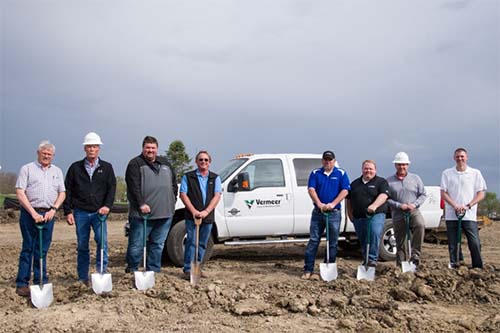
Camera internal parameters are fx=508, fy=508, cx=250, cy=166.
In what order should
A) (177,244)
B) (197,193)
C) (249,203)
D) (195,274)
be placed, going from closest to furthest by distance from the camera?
(195,274)
(197,193)
(177,244)
(249,203)

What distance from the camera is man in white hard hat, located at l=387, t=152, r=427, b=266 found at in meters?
7.46

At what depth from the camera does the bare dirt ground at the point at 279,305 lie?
5105mm

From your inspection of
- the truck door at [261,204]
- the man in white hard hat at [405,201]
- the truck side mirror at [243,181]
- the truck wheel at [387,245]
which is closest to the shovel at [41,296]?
the truck door at [261,204]

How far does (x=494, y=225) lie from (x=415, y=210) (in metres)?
14.4

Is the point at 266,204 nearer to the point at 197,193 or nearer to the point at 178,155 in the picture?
the point at 197,193

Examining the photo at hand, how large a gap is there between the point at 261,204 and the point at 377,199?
2.33 meters

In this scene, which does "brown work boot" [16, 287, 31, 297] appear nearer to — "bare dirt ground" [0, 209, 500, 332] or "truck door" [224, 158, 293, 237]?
"bare dirt ground" [0, 209, 500, 332]

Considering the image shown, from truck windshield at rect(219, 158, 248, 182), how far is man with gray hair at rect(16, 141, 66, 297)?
335cm

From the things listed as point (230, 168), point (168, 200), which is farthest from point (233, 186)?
point (168, 200)

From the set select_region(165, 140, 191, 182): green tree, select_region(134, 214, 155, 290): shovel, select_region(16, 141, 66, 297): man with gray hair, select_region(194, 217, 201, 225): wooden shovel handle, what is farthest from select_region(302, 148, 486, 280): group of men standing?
select_region(165, 140, 191, 182): green tree

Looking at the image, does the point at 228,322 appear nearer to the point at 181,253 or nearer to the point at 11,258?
the point at 181,253

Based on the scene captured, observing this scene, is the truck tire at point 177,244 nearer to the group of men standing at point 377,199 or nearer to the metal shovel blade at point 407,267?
the group of men standing at point 377,199

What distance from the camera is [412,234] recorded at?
7699 millimetres

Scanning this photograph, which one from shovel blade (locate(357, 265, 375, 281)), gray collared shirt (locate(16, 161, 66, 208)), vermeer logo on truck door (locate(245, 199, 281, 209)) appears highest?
gray collared shirt (locate(16, 161, 66, 208))
